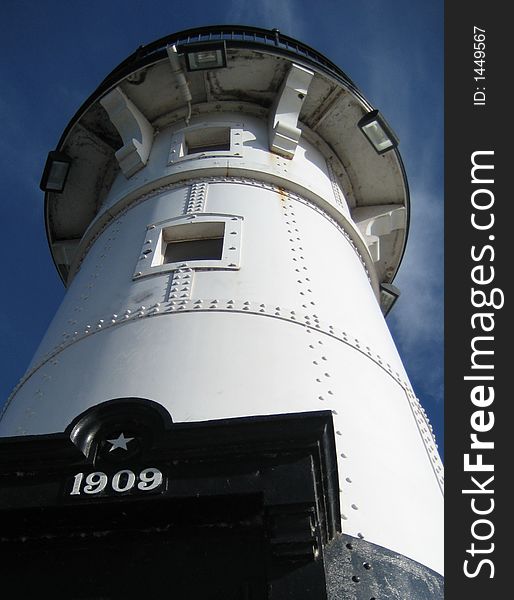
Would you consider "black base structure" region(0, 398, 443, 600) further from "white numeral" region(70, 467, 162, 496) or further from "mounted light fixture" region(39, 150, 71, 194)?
"mounted light fixture" region(39, 150, 71, 194)

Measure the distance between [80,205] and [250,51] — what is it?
3.22 metres

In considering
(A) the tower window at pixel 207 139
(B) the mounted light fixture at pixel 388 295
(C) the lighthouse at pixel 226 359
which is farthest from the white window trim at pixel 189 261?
(B) the mounted light fixture at pixel 388 295

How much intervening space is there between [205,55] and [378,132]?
7.96 ft

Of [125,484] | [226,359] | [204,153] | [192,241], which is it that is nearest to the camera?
[125,484]

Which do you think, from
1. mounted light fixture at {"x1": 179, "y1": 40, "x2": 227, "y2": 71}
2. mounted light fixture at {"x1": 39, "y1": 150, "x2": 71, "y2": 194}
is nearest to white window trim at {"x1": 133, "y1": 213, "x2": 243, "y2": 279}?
mounted light fixture at {"x1": 179, "y1": 40, "x2": 227, "y2": 71}

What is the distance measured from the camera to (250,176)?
25.5 feet

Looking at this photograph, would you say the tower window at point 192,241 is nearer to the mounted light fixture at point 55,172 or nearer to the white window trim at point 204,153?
the white window trim at point 204,153

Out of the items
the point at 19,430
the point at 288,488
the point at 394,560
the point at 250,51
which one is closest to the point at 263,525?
the point at 288,488

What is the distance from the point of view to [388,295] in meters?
9.66

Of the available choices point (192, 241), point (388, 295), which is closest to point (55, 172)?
point (192, 241)

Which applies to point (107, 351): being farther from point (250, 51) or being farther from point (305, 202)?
point (250, 51)

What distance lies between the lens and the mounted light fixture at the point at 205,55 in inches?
341

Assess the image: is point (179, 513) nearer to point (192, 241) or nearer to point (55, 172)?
point (192, 241)

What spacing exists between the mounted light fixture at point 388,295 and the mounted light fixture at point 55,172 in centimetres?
453
